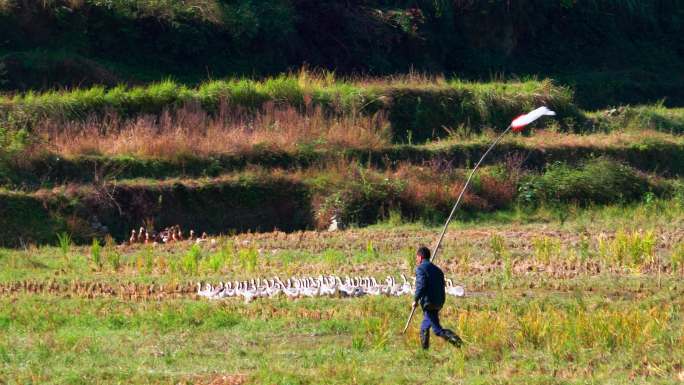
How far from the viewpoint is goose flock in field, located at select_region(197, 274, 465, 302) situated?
47.4 feet

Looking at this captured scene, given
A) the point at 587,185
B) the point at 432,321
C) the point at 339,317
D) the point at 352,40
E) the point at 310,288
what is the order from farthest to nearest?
1. the point at 352,40
2. the point at 587,185
3. the point at 310,288
4. the point at 339,317
5. the point at 432,321

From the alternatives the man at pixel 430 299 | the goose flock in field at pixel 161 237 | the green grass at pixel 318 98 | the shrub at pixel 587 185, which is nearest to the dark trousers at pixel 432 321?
the man at pixel 430 299

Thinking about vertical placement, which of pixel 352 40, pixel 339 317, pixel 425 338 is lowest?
pixel 352 40

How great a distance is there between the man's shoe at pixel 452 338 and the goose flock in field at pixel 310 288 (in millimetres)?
2729

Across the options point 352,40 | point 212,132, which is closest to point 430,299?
point 212,132

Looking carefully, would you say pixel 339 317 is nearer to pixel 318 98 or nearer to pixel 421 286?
pixel 421 286

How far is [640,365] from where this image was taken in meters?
11.1

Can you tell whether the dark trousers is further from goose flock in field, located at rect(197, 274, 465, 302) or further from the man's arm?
goose flock in field, located at rect(197, 274, 465, 302)

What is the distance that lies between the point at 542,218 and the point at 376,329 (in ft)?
32.8

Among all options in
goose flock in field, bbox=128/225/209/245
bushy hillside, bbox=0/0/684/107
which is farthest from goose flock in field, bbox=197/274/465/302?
bushy hillside, bbox=0/0/684/107

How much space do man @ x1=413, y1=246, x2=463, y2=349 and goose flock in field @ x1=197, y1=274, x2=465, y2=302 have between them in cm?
275

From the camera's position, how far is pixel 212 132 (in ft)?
74.4

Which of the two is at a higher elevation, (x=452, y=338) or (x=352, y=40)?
(x=452, y=338)

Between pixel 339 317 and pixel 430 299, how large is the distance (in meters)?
1.78
